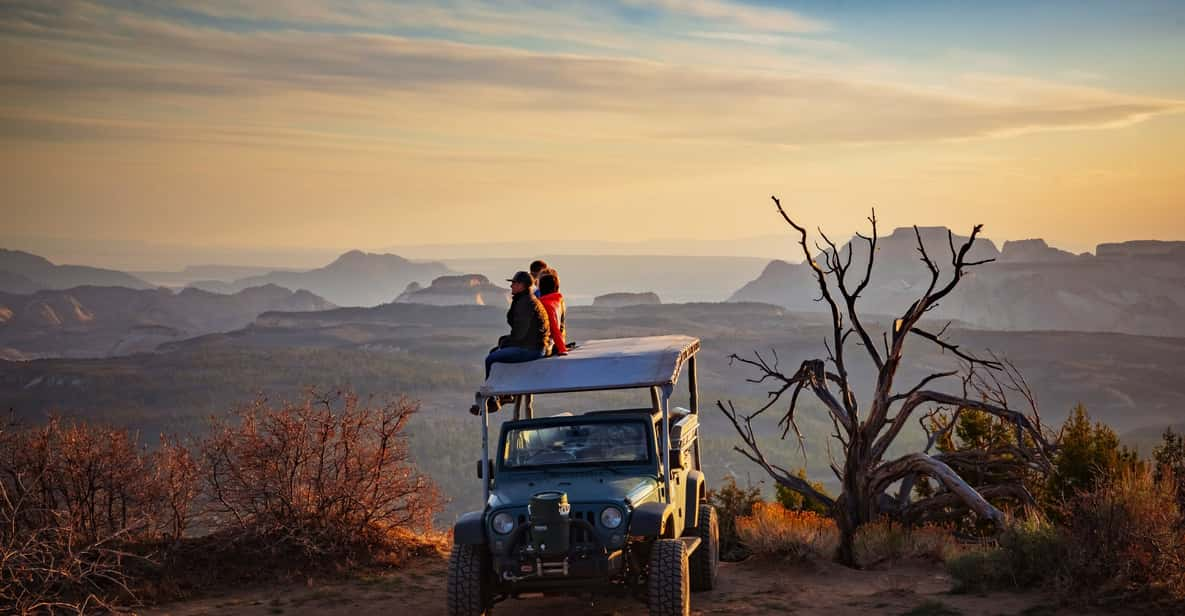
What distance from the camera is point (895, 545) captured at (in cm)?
1541

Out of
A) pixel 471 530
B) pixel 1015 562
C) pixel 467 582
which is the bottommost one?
pixel 1015 562

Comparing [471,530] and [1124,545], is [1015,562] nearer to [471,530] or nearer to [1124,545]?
[1124,545]

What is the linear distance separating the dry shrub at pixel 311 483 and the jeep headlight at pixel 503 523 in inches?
210

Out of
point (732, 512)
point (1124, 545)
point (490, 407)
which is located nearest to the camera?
point (1124, 545)

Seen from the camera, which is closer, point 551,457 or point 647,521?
point 647,521

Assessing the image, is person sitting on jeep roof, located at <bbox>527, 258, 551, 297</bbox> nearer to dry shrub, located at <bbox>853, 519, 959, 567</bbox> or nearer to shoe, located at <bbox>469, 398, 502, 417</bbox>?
shoe, located at <bbox>469, 398, 502, 417</bbox>

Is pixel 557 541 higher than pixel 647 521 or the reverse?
the reverse

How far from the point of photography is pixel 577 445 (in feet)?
36.9

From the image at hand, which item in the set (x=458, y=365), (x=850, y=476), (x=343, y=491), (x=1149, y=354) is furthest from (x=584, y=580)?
(x=1149, y=354)

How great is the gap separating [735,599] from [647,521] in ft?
10.8

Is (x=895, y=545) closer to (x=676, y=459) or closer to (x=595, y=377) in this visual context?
(x=676, y=459)

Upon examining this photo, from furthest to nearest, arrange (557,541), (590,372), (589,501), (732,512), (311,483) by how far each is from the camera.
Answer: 1. (732,512)
2. (311,483)
3. (590,372)
4. (589,501)
5. (557,541)

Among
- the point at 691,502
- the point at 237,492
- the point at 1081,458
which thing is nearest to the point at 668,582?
the point at 691,502

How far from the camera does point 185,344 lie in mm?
180125
